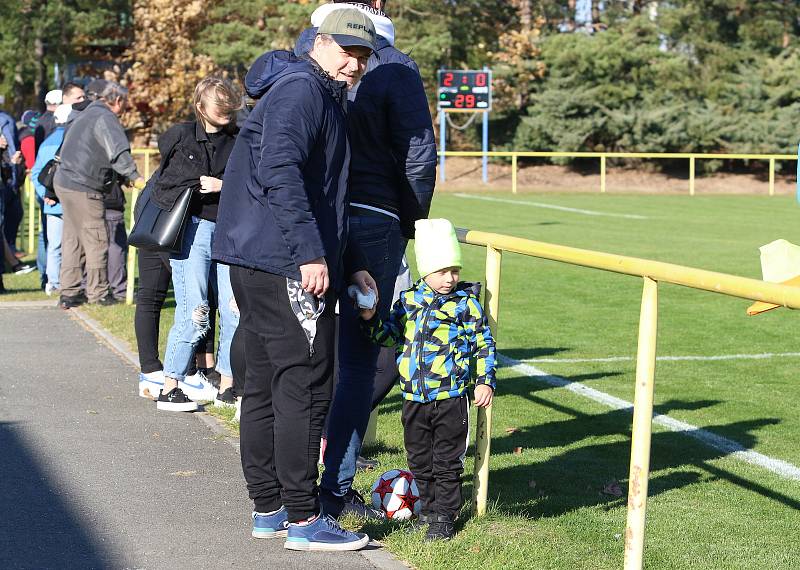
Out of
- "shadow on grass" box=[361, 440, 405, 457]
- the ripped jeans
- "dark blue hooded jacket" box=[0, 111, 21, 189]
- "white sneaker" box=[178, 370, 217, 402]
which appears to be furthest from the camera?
"dark blue hooded jacket" box=[0, 111, 21, 189]

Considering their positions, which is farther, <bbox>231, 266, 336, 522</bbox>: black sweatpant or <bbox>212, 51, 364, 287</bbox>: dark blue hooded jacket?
<bbox>231, 266, 336, 522</bbox>: black sweatpant

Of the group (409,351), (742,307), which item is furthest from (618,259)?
(742,307)

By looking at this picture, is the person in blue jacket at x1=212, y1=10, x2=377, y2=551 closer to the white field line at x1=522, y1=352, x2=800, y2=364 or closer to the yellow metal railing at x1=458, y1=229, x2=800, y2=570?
the yellow metal railing at x1=458, y1=229, x2=800, y2=570

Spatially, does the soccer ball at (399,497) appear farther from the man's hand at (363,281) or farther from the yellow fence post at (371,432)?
the yellow fence post at (371,432)

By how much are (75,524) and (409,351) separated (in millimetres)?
1471

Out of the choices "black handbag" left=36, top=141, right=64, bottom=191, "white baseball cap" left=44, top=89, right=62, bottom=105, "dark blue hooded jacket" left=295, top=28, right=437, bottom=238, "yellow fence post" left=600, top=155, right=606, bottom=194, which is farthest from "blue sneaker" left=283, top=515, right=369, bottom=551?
"yellow fence post" left=600, top=155, right=606, bottom=194

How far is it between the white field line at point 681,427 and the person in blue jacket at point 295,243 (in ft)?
8.68

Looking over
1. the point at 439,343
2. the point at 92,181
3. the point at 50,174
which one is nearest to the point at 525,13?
A: the point at 50,174

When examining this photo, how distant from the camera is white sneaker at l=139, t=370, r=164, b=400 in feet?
25.5

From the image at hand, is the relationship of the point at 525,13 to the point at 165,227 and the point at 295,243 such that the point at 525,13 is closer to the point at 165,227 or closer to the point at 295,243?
the point at 165,227

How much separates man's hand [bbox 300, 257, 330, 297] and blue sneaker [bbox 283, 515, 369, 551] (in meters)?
0.89

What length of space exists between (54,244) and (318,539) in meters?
8.69

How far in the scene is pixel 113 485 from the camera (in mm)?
5723

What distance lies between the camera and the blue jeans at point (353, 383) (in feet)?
16.6
